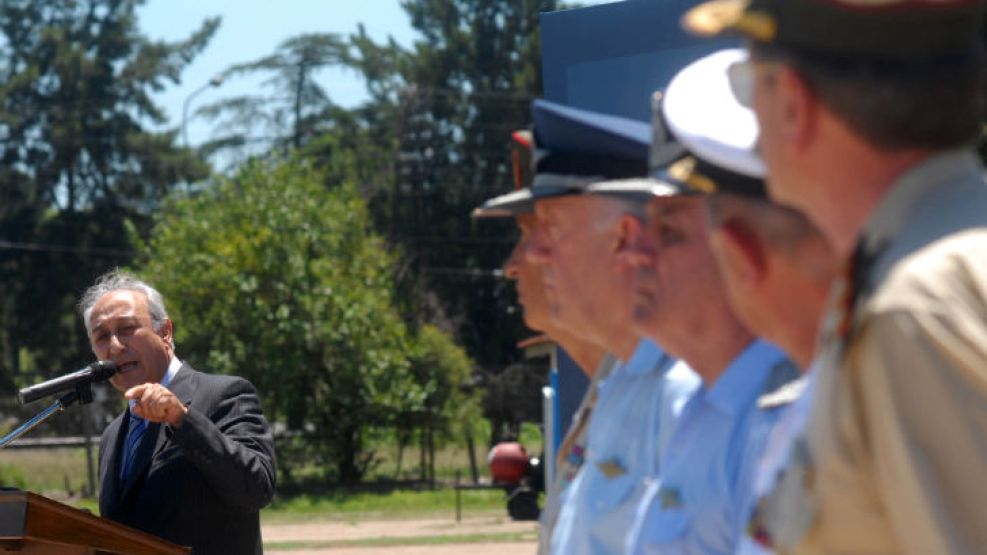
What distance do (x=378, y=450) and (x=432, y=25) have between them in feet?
73.2

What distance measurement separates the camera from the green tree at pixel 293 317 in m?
→ 32.4

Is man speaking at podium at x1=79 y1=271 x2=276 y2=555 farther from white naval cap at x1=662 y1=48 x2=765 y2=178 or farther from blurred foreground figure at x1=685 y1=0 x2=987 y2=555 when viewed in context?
blurred foreground figure at x1=685 y1=0 x2=987 y2=555

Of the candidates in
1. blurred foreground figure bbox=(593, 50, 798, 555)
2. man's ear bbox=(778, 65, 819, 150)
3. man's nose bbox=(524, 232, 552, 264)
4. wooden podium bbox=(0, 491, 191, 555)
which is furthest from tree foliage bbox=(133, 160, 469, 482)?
man's ear bbox=(778, 65, 819, 150)

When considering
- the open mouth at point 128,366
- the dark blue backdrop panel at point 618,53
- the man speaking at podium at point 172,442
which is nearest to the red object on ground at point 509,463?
the dark blue backdrop panel at point 618,53

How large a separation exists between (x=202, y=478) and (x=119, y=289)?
814 mm

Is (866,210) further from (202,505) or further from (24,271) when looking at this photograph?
(24,271)

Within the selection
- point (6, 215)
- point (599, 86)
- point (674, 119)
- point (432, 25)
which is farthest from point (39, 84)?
point (674, 119)

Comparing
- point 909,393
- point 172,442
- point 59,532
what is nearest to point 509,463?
point 172,442

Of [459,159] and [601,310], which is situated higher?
[459,159]

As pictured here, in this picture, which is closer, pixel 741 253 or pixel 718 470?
pixel 741 253

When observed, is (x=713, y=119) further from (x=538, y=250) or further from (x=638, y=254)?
(x=538, y=250)

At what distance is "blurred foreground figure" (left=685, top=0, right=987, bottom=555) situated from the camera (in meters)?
1.46

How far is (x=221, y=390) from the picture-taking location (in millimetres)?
5371

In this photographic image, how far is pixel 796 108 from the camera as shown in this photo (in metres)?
1.63
